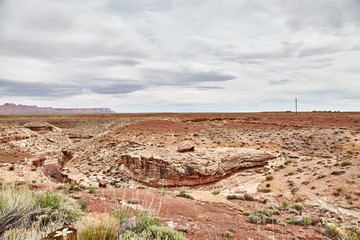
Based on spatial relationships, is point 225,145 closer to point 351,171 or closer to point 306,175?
point 306,175

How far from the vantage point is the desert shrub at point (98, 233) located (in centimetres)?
407

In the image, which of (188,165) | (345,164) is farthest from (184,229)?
(188,165)

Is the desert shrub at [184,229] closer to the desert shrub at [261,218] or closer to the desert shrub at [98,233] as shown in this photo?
the desert shrub at [261,218]

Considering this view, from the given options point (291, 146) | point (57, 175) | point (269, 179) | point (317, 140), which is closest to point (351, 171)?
point (269, 179)

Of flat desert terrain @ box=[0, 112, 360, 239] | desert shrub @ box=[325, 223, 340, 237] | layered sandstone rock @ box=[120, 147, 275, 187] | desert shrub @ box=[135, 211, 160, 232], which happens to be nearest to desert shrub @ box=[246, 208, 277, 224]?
flat desert terrain @ box=[0, 112, 360, 239]

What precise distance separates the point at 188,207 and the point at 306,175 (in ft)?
36.9

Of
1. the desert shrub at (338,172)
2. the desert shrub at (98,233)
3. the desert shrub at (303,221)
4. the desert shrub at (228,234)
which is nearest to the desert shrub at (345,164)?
the desert shrub at (338,172)

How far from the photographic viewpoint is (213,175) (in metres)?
21.5

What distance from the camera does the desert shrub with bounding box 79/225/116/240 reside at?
4070mm

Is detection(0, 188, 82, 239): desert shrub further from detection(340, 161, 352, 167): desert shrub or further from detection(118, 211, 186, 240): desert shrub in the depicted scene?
detection(340, 161, 352, 167): desert shrub

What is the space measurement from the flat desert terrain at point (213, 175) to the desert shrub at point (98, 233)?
5.54ft

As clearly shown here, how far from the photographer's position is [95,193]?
1000 cm

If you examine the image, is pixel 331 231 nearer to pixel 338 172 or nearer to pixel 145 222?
pixel 145 222

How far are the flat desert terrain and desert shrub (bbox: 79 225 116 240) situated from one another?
1.69 metres
